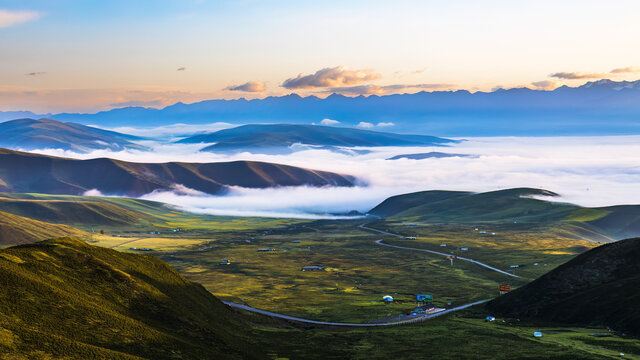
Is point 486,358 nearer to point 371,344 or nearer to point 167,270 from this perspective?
point 371,344

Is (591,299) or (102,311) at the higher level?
(102,311)

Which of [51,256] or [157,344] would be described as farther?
[51,256]

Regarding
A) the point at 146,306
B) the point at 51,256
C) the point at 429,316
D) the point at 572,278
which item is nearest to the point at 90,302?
the point at 146,306

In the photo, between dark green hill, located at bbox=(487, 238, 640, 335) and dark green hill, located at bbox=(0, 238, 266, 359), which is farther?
dark green hill, located at bbox=(487, 238, 640, 335)

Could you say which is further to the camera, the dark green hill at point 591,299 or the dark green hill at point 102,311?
the dark green hill at point 591,299
